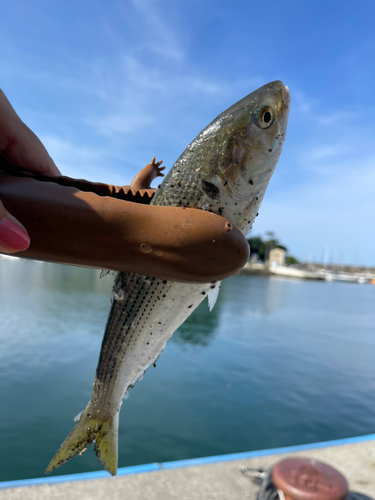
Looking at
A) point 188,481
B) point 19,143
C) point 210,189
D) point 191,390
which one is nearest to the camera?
point 210,189

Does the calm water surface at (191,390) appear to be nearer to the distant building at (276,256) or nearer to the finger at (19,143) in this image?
the finger at (19,143)

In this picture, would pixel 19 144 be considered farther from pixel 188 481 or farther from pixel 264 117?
pixel 188 481

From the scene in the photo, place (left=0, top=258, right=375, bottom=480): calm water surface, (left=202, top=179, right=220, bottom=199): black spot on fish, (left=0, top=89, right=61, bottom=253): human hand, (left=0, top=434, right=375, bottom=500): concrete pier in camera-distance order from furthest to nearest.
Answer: (left=0, top=258, right=375, bottom=480): calm water surface → (left=0, top=434, right=375, bottom=500): concrete pier → (left=0, top=89, right=61, bottom=253): human hand → (left=202, top=179, right=220, bottom=199): black spot on fish

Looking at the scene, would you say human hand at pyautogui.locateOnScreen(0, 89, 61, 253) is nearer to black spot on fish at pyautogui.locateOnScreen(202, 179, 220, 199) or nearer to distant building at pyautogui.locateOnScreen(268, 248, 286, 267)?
black spot on fish at pyautogui.locateOnScreen(202, 179, 220, 199)

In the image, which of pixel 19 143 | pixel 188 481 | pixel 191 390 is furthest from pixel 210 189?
pixel 191 390

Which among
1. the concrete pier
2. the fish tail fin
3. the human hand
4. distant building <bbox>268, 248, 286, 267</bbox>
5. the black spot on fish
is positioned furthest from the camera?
distant building <bbox>268, 248, 286, 267</bbox>

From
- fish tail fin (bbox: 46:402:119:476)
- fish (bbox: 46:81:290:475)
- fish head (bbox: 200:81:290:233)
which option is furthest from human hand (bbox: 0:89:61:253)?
fish tail fin (bbox: 46:402:119:476)

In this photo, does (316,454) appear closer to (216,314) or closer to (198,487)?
Result: (198,487)
